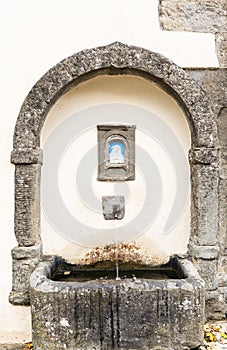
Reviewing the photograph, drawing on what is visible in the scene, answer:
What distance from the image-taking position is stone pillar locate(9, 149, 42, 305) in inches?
115

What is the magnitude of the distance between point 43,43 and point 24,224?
1.55 meters

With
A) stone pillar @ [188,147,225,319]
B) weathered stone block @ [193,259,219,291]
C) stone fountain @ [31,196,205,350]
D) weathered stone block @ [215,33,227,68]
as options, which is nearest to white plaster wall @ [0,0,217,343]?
weathered stone block @ [215,33,227,68]

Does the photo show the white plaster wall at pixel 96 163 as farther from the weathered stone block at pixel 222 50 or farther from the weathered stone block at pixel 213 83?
the weathered stone block at pixel 222 50

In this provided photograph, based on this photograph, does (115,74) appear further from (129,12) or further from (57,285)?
(57,285)

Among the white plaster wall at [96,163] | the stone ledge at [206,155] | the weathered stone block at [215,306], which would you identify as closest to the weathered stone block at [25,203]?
the white plaster wall at [96,163]

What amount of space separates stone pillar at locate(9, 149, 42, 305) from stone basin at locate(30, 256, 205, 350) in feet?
1.88

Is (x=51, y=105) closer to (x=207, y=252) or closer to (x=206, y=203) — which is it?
(x=206, y=203)

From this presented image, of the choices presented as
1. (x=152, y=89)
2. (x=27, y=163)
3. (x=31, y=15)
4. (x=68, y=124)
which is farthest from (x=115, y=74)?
(x=27, y=163)

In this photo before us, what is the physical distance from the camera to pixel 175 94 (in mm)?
3047

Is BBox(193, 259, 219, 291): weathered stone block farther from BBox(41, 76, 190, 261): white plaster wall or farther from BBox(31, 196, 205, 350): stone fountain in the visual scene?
BBox(31, 196, 205, 350): stone fountain

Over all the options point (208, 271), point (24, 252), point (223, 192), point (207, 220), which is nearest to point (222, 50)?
point (223, 192)

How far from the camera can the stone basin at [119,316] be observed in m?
2.38

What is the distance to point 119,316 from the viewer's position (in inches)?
94.0

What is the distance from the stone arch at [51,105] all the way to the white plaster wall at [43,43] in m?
0.10
